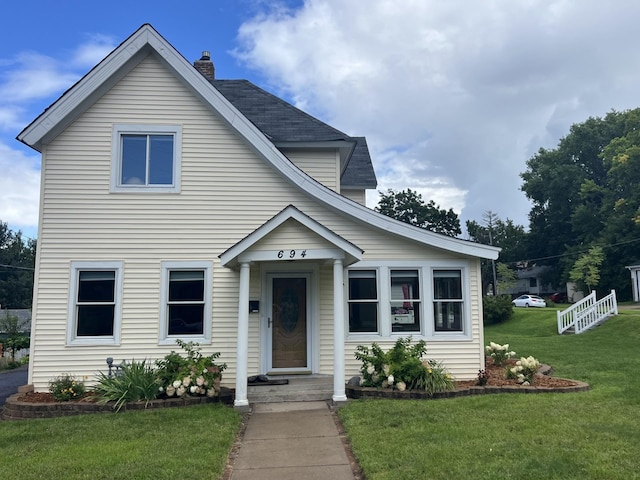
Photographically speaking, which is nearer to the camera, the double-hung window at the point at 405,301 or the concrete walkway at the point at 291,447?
the concrete walkway at the point at 291,447

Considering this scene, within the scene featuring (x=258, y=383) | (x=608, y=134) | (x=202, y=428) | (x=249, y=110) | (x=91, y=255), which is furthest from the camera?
(x=608, y=134)

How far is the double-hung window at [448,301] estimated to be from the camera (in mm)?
10375

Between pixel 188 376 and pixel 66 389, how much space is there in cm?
240

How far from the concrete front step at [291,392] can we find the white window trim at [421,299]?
145 cm

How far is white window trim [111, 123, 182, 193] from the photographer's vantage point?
33.2ft

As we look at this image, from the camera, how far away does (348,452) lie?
6.03 metres

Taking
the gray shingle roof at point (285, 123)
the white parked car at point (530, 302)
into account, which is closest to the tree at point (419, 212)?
the white parked car at point (530, 302)

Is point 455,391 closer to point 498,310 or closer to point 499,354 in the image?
point 499,354

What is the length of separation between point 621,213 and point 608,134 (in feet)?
45.3

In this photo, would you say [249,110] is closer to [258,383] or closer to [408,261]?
[408,261]

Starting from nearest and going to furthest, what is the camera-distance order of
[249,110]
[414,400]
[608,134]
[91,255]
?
1. [414,400]
2. [91,255]
3. [249,110]
4. [608,134]

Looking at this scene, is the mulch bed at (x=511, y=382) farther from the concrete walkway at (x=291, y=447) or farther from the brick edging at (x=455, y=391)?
the concrete walkway at (x=291, y=447)

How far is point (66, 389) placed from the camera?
9.00 meters

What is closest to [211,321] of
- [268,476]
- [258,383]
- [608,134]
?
[258,383]
